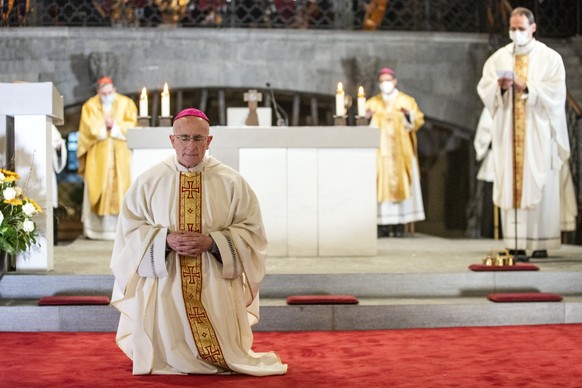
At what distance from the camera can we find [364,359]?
21.1 feet

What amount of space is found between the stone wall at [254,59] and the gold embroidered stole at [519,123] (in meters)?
4.87

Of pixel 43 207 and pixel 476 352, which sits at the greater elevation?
pixel 43 207

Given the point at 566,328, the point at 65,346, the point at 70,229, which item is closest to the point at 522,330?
the point at 566,328

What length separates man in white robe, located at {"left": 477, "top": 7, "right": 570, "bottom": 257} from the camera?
376 inches

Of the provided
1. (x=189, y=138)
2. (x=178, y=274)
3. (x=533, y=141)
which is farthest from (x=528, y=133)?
(x=178, y=274)

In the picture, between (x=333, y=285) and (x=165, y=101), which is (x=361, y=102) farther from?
(x=333, y=285)

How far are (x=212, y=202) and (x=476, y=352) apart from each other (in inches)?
77.3

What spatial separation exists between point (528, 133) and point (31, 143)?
4468 millimetres

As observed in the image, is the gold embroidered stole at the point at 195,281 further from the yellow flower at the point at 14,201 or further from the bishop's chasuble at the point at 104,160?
the bishop's chasuble at the point at 104,160

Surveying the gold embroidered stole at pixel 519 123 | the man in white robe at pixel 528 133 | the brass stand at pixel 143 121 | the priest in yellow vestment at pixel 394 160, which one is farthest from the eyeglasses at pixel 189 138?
the priest in yellow vestment at pixel 394 160

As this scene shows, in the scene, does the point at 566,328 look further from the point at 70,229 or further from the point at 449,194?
the point at 70,229

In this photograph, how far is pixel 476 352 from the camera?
21.9 feet

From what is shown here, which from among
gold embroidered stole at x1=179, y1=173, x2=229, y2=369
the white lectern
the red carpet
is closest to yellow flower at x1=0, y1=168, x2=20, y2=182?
the white lectern

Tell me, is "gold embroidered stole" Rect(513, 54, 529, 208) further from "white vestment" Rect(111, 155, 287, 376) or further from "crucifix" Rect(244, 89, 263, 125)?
"white vestment" Rect(111, 155, 287, 376)
